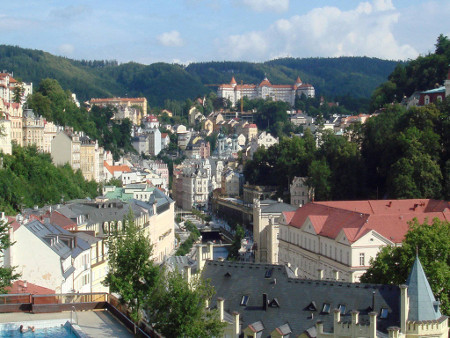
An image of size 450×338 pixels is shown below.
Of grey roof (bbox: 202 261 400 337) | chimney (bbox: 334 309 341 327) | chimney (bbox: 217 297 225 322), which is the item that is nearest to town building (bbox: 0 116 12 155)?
grey roof (bbox: 202 261 400 337)

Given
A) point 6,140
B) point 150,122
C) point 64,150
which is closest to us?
point 6,140

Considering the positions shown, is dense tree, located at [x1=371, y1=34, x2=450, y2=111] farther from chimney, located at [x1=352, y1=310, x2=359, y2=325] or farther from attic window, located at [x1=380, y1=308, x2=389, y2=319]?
chimney, located at [x1=352, y1=310, x2=359, y2=325]

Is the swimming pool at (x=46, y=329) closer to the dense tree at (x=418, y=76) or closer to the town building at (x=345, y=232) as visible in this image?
the town building at (x=345, y=232)

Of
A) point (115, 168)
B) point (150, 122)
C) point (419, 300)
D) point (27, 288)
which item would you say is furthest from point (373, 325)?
point (150, 122)

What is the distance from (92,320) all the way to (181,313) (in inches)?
154

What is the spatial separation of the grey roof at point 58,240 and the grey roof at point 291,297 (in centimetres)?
881

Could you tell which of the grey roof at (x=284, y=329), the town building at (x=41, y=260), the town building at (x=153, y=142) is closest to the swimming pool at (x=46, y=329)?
the grey roof at (x=284, y=329)

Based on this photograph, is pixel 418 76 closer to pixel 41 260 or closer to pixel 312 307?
pixel 41 260

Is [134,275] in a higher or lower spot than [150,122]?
lower

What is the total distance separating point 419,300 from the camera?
26.2m

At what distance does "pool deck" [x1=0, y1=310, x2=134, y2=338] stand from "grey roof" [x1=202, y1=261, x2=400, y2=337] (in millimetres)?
6595

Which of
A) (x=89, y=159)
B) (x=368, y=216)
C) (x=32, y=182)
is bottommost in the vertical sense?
(x=368, y=216)

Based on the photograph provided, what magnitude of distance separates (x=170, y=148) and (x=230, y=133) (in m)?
22.9

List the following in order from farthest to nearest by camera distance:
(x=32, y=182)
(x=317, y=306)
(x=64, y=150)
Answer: (x=64, y=150), (x=32, y=182), (x=317, y=306)
